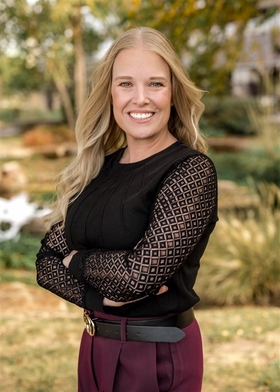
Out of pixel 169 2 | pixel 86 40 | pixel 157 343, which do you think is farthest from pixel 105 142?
pixel 86 40

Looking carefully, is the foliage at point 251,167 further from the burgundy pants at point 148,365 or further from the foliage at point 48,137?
the burgundy pants at point 148,365

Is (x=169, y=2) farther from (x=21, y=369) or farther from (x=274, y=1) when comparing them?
(x=21, y=369)

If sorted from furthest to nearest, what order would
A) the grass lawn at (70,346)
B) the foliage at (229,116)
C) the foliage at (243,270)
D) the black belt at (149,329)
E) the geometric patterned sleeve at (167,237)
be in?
1. the foliage at (229,116)
2. the foliage at (243,270)
3. the grass lawn at (70,346)
4. the black belt at (149,329)
5. the geometric patterned sleeve at (167,237)

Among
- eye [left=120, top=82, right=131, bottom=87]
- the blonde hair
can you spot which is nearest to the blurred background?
the blonde hair

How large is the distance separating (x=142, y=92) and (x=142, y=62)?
0.10m

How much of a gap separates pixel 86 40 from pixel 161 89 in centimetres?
2165

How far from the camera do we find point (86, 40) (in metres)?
22.8

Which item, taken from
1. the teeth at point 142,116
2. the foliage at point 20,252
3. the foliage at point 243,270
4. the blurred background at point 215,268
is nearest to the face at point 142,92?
the teeth at point 142,116

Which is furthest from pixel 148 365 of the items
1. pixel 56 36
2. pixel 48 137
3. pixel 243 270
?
pixel 48 137

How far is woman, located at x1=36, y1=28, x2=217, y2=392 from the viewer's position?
6.08 ft

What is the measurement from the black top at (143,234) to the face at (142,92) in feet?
0.35

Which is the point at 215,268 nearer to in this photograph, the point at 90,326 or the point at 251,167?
the point at 90,326

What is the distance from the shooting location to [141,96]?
78.3 inches

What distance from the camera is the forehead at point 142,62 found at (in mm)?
1991
